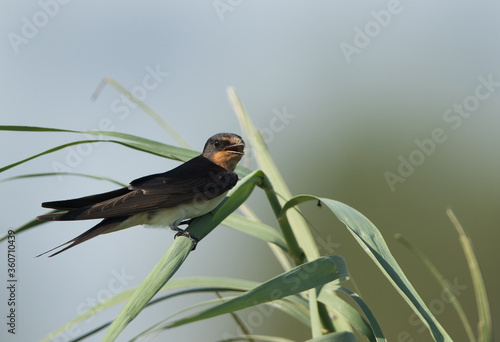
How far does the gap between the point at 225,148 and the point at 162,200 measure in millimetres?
393

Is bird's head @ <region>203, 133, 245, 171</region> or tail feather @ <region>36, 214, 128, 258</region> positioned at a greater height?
bird's head @ <region>203, 133, 245, 171</region>

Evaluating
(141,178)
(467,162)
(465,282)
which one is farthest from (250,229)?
(467,162)

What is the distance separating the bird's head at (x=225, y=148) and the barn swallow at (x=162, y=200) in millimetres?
54

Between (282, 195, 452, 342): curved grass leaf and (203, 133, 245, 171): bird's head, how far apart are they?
0.90 metres

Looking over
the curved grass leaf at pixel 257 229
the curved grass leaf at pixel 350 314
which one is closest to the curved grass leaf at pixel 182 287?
the curved grass leaf at pixel 257 229

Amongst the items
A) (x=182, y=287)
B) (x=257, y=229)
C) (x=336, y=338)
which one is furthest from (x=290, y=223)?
(x=336, y=338)

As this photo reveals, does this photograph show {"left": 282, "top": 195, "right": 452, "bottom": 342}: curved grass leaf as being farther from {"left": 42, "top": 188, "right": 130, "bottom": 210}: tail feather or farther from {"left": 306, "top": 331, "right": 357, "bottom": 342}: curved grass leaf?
{"left": 42, "top": 188, "right": 130, "bottom": 210}: tail feather

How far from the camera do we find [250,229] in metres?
1.38

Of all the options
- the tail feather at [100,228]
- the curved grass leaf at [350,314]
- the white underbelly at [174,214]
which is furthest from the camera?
the white underbelly at [174,214]

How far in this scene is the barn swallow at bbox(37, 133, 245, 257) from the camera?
4.47ft

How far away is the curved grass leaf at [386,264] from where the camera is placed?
95cm

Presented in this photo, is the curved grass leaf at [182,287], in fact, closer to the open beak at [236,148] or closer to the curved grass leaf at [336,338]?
the curved grass leaf at [336,338]

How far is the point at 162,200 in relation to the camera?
162 cm

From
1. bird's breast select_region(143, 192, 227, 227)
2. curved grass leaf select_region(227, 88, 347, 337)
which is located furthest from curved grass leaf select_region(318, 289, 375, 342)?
bird's breast select_region(143, 192, 227, 227)
